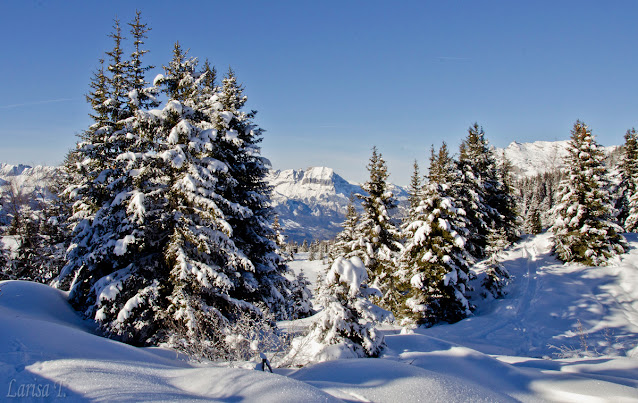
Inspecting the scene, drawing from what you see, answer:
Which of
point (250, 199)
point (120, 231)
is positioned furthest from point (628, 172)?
point (120, 231)

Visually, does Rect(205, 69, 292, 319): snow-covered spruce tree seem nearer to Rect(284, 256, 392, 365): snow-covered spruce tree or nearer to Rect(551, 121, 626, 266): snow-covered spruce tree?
Rect(284, 256, 392, 365): snow-covered spruce tree

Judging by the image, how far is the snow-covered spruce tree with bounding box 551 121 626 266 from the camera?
2317cm

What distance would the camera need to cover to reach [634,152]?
36250 mm

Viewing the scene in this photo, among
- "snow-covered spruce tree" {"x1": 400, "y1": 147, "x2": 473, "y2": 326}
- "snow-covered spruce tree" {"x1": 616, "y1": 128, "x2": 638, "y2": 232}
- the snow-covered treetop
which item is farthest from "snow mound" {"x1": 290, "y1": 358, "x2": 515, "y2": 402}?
"snow-covered spruce tree" {"x1": 616, "y1": 128, "x2": 638, "y2": 232}

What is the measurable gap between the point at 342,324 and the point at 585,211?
25.5 metres

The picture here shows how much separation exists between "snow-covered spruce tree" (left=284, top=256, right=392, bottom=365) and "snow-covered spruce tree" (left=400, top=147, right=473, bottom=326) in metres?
11.2

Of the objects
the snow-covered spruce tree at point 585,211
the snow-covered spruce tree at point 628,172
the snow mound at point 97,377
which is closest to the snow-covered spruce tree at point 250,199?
the snow mound at point 97,377

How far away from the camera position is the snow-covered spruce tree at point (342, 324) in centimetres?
748

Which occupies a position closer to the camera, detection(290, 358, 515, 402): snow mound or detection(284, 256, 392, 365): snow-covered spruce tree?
detection(290, 358, 515, 402): snow mound

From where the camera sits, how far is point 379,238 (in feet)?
68.6

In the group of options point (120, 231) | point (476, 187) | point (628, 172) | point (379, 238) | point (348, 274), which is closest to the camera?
point (348, 274)

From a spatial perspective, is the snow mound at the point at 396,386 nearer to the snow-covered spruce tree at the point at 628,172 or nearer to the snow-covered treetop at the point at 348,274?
the snow-covered treetop at the point at 348,274

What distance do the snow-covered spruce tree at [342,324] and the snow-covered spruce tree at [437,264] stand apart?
11213 mm

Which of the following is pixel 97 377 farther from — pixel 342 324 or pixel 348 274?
pixel 348 274
